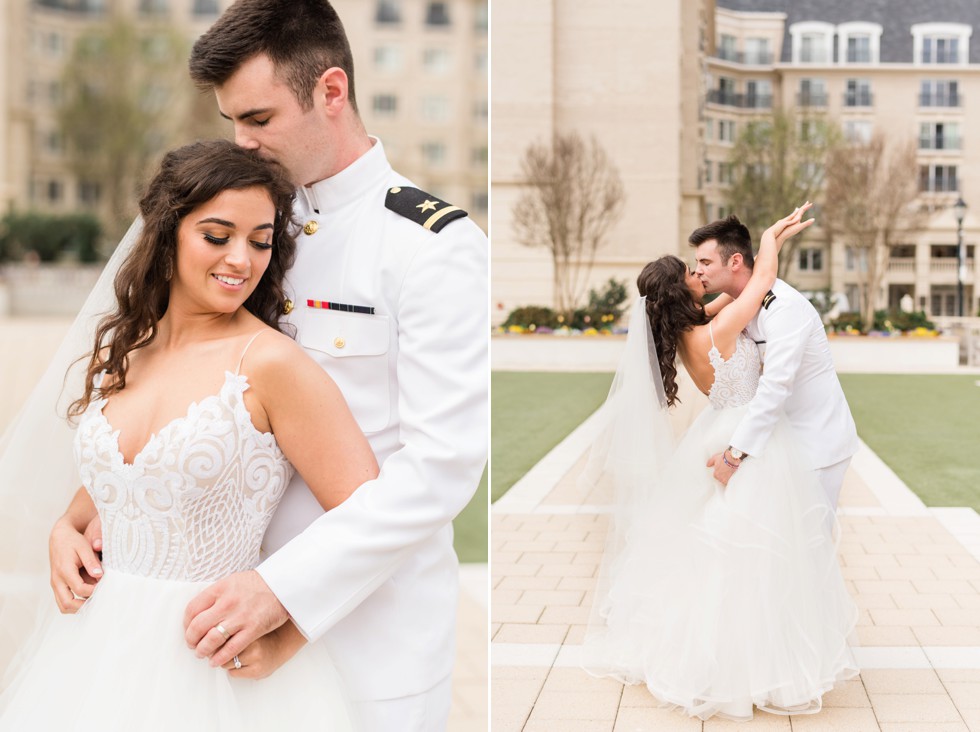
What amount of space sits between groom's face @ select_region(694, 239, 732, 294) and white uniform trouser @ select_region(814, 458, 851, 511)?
70cm

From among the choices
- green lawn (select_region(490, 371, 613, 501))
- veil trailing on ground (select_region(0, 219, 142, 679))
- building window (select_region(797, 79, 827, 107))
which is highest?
building window (select_region(797, 79, 827, 107))

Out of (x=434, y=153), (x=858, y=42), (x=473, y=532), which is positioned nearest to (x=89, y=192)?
(x=434, y=153)

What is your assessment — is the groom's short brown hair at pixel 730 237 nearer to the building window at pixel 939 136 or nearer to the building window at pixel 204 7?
the building window at pixel 939 136

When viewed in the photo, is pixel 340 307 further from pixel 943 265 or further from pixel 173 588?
pixel 943 265

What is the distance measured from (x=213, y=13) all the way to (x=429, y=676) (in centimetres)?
4961

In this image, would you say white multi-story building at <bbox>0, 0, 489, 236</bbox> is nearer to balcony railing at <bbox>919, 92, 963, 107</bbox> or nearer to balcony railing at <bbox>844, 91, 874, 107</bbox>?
balcony railing at <bbox>844, 91, 874, 107</bbox>

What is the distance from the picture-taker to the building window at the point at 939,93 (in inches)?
184

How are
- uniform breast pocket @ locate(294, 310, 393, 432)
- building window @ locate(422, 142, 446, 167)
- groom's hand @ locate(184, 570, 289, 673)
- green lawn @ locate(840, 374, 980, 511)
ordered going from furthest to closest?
building window @ locate(422, 142, 446, 167) → green lawn @ locate(840, 374, 980, 511) → uniform breast pocket @ locate(294, 310, 393, 432) → groom's hand @ locate(184, 570, 289, 673)

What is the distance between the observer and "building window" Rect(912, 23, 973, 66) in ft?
15.6

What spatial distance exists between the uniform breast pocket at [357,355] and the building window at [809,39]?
3824mm

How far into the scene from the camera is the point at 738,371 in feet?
11.6

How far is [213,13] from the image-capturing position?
4712 centimetres

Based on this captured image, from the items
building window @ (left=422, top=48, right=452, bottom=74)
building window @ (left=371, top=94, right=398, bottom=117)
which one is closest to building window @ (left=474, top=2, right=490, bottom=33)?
building window @ (left=422, top=48, right=452, bottom=74)

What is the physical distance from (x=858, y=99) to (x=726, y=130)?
2.24ft
